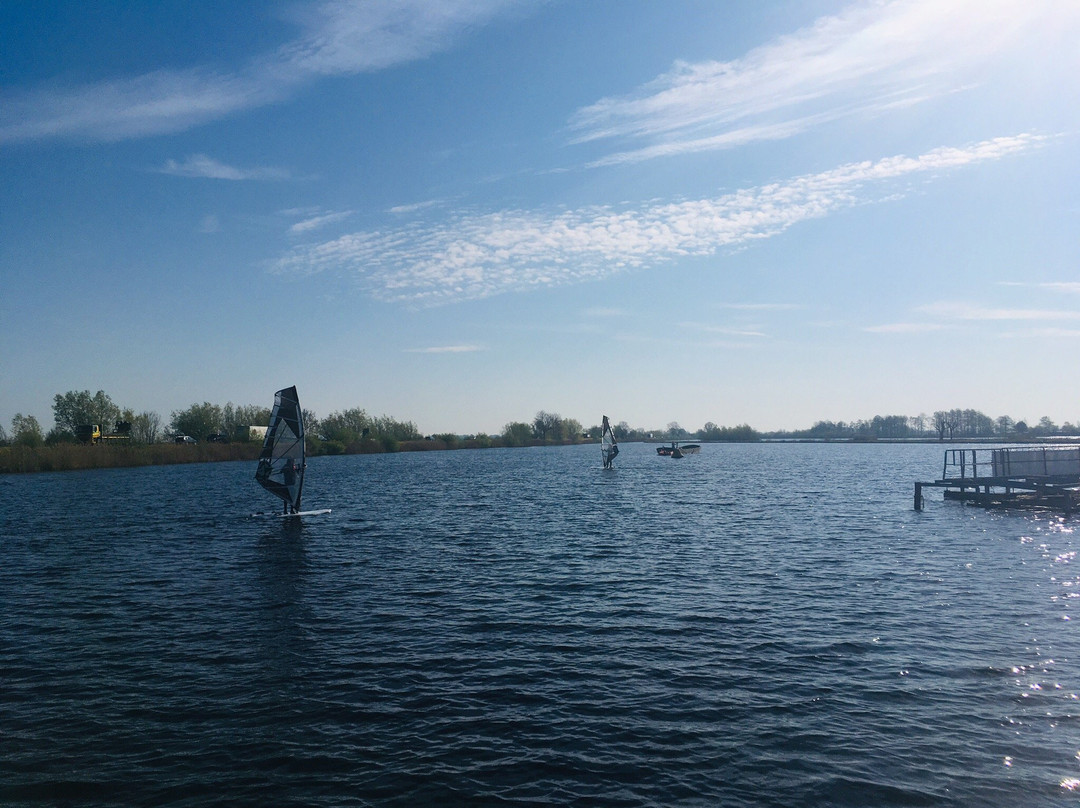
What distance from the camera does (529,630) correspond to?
61.0 ft

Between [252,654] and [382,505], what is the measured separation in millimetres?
37523

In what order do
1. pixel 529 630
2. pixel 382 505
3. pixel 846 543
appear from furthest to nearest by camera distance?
1. pixel 382 505
2. pixel 846 543
3. pixel 529 630

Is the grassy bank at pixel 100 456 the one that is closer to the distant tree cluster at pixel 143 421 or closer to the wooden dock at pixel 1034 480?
the distant tree cluster at pixel 143 421

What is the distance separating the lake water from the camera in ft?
34.8

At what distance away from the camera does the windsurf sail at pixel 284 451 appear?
41000 mm

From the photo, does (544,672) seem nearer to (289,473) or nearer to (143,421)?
(289,473)

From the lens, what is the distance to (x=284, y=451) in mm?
42375

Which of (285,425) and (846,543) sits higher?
(285,425)

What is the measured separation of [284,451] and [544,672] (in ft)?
103

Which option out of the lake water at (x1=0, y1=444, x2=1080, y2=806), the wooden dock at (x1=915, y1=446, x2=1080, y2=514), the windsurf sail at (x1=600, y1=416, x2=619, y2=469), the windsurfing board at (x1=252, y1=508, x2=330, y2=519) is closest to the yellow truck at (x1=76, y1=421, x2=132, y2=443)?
the windsurf sail at (x1=600, y1=416, x2=619, y2=469)

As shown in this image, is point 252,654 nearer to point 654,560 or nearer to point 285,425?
point 654,560

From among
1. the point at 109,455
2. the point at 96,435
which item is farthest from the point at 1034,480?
the point at 96,435

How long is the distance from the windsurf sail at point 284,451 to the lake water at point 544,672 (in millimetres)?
9236

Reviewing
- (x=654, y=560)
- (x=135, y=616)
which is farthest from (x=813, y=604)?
(x=135, y=616)
